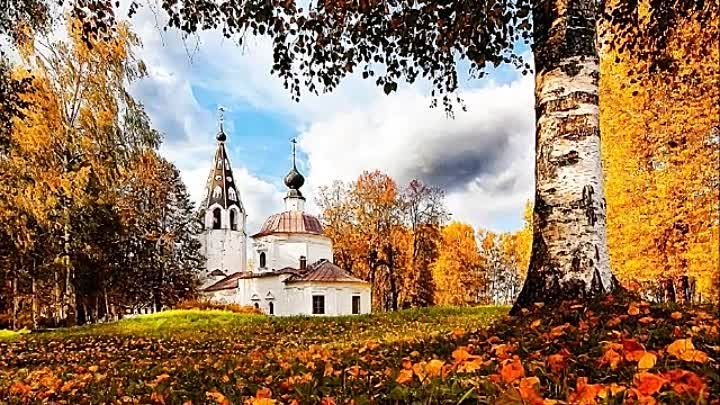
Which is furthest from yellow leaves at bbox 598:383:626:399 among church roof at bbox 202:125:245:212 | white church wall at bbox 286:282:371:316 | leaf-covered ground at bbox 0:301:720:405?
church roof at bbox 202:125:245:212

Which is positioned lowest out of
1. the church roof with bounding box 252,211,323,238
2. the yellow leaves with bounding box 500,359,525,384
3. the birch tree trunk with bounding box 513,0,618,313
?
the yellow leaves with bounding box 500,359,525,384

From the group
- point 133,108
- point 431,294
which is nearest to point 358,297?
point 431,294

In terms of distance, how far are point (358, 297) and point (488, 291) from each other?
8101 millimetres

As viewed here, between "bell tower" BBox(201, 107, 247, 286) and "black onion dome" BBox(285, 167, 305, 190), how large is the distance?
232 inches

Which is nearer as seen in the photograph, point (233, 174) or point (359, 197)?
point (359, 197)

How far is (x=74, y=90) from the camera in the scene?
17.8 m

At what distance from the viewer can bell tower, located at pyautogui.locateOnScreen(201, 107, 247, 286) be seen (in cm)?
4459

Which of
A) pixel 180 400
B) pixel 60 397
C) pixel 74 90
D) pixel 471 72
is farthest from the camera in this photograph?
pixel 74 90

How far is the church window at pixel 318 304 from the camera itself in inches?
1428

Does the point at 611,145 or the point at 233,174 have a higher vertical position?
the point at 233,174

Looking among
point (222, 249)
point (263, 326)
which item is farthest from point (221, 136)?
point (263, 326)

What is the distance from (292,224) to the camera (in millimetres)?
39938

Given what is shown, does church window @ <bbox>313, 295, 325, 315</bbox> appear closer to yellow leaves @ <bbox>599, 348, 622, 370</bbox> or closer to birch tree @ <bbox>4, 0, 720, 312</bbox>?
birch tree @ <bbox>4, 0, 720, 312</bbox>

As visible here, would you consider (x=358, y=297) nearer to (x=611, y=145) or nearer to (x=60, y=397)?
(x=611, y=145)
